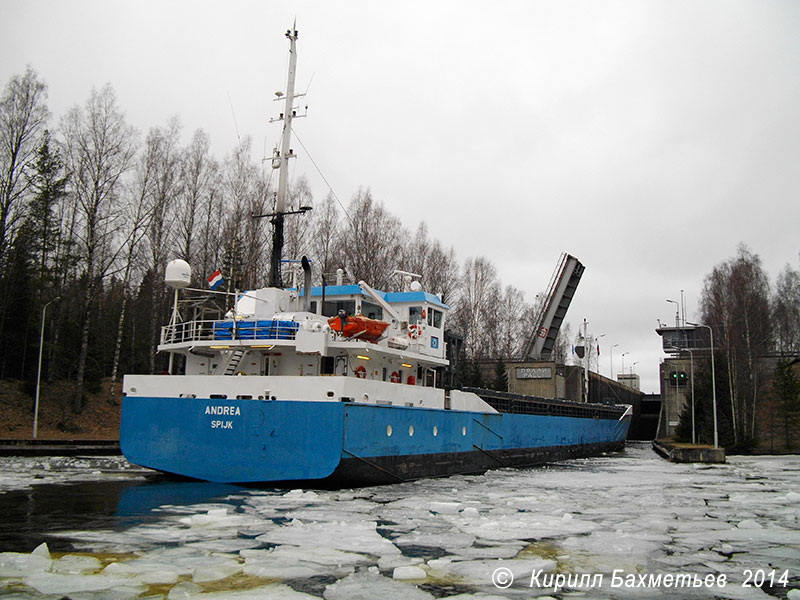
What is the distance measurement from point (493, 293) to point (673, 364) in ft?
43.7

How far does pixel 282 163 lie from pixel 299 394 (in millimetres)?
6686

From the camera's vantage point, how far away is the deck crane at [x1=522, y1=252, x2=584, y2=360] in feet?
112

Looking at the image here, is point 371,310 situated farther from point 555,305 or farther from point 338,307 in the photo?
point 555,305

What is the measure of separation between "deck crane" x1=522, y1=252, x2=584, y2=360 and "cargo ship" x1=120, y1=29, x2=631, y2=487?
15.9m

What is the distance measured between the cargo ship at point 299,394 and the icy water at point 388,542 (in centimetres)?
72

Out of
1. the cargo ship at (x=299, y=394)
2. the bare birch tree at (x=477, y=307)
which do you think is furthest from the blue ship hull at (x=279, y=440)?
the bare birch tree at (x=477, y=307)

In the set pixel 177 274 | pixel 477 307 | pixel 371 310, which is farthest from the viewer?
pixel 477 307

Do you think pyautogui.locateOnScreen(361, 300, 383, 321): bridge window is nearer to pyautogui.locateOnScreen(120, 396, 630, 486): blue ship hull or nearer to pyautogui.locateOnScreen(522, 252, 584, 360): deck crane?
pyautogui.locateOnScreen(120, 396, 630, 486): blue ship hull

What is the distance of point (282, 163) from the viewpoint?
679 inches

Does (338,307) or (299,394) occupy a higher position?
(338,307)

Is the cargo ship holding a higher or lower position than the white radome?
lower

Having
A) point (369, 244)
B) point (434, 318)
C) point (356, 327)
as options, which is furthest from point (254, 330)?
point (369, 244)

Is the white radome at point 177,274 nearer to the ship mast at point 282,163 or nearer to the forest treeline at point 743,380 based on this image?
the ship mast at point 282,163

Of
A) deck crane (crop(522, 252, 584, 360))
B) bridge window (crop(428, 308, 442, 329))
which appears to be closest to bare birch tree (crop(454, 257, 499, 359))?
deck crane (crop(522, 252, 584, 360))
